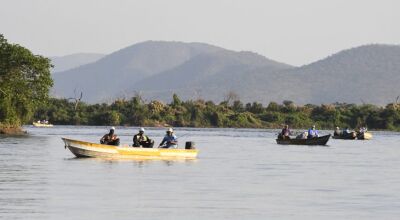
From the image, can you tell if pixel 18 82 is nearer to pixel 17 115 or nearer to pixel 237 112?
pixel 17 115

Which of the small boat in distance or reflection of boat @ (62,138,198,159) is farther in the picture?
the small boat in distance

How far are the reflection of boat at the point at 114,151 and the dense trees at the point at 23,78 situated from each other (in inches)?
1934

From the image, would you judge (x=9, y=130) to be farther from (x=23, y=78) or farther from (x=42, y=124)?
(x=42, y=124)

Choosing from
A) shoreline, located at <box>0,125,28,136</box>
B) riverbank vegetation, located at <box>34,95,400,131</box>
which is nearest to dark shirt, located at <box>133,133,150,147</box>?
shoreline, located at <box>0,125,28,136</box>

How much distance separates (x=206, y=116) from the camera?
190125 millimetres

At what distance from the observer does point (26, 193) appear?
113 feet

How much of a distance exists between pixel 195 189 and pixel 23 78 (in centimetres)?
7355

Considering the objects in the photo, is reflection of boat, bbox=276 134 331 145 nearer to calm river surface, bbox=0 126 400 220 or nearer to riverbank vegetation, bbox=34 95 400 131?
calm river surface, bbox=0 126 400 220

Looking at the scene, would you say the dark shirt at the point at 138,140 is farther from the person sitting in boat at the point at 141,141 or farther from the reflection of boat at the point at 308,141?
the reflection of boat at the point at 308,141

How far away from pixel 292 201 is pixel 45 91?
249ft

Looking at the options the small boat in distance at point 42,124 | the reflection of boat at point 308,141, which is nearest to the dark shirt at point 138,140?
the reflection of boat at point 308,141

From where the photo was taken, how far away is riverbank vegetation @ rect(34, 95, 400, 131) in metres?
184

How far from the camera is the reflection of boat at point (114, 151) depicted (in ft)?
183

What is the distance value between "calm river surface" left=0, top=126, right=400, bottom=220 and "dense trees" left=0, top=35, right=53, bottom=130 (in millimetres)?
47717
